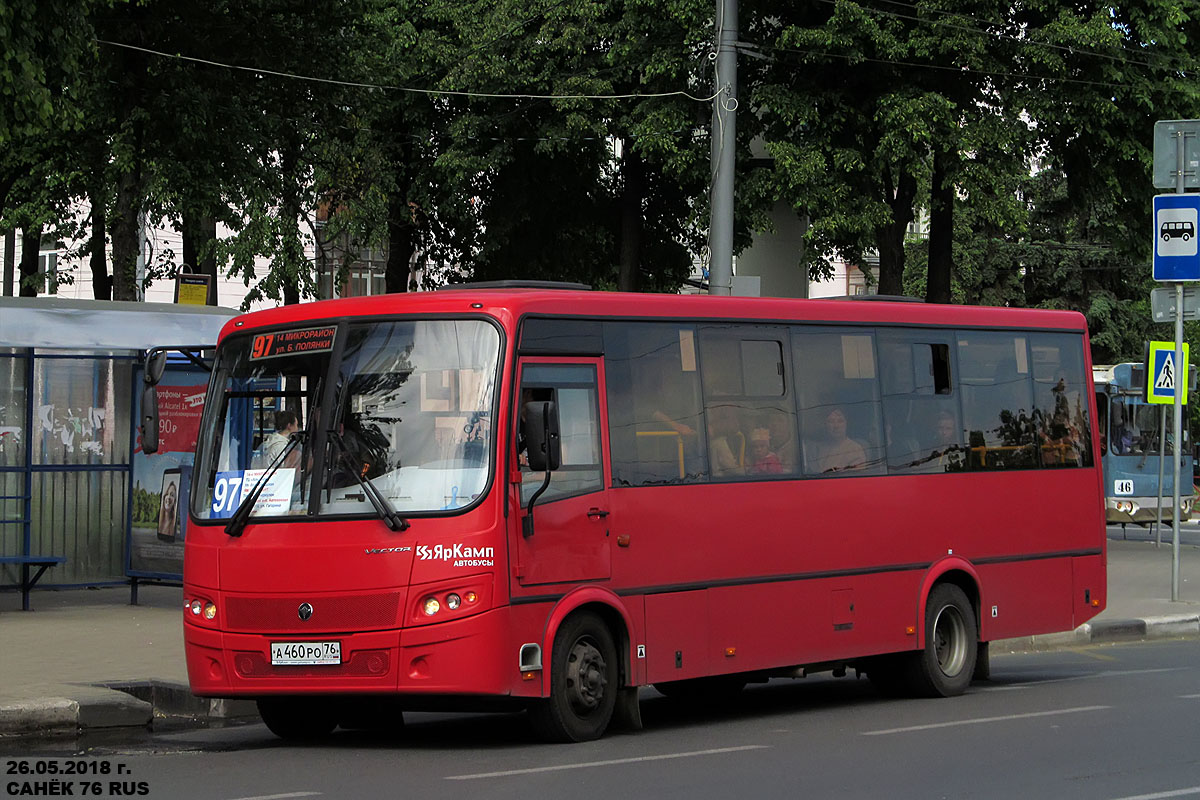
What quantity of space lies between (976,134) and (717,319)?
58.0 feet

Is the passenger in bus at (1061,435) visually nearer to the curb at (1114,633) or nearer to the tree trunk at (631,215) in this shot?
the curb at (1114,633)

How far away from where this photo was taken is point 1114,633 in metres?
19.0

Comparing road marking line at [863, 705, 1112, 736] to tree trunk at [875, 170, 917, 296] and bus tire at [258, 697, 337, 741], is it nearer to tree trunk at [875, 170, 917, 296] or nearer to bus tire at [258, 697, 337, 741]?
bus tire at [258, 697, 337, 741]

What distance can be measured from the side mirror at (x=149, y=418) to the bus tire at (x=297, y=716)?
7.06 feet

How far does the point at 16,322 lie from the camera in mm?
18406

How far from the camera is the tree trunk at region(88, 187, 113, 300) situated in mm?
31109

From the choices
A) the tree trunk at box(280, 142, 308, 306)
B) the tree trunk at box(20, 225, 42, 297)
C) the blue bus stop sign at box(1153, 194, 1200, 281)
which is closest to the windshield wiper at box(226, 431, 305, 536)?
the blue bus stop sign at box(1153, 194, 1200, 281)

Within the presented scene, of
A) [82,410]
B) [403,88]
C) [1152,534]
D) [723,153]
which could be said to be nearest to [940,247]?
[1152,534]

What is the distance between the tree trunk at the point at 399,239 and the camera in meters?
40.7

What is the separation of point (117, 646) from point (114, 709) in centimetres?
357

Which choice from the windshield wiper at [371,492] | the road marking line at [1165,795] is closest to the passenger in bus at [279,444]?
the windshield wiper at [371,492]

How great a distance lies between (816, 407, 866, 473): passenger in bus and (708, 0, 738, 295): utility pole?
7.64 meters

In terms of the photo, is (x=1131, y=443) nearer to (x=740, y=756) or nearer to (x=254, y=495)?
(x=740, y=756)

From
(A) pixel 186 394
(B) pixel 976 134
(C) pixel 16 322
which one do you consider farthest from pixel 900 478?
(B) pixel 976 134
